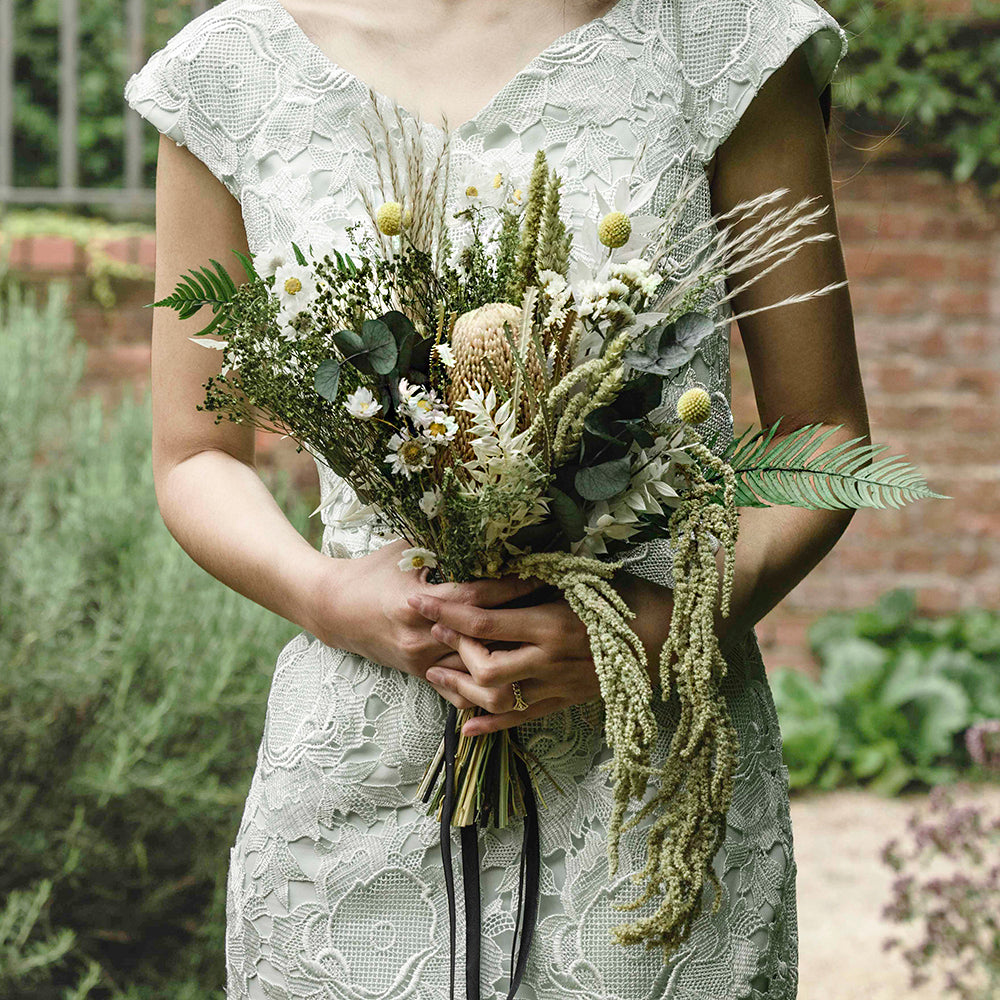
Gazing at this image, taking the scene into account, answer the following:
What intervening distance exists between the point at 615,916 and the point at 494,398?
57 centimetres

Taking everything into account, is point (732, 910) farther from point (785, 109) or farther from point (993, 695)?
point (993, 695)

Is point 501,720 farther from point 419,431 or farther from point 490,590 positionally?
point 419,431

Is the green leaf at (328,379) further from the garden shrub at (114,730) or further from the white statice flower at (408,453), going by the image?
the garden shrub at (114,730)

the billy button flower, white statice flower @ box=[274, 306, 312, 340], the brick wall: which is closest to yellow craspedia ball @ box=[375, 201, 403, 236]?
the billy button flower

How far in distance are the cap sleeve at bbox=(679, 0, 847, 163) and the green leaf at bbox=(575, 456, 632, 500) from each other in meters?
0.47

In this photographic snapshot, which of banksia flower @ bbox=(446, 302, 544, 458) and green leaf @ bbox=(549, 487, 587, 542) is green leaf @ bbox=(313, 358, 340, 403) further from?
green leaf @ bbox=(549, 487, 587, 542)

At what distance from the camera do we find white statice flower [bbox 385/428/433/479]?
1065mm

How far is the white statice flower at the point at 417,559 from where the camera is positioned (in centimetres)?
117

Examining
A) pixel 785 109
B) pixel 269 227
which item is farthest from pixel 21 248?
pixel 785 109

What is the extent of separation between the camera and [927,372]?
4711 mm

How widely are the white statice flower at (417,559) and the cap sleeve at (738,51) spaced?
21.3 inches

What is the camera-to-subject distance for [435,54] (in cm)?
147

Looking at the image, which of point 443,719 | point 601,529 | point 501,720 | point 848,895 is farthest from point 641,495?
point 848,895

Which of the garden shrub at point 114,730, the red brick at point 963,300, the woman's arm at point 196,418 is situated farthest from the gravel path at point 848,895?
the woman's arm at point 196,418
